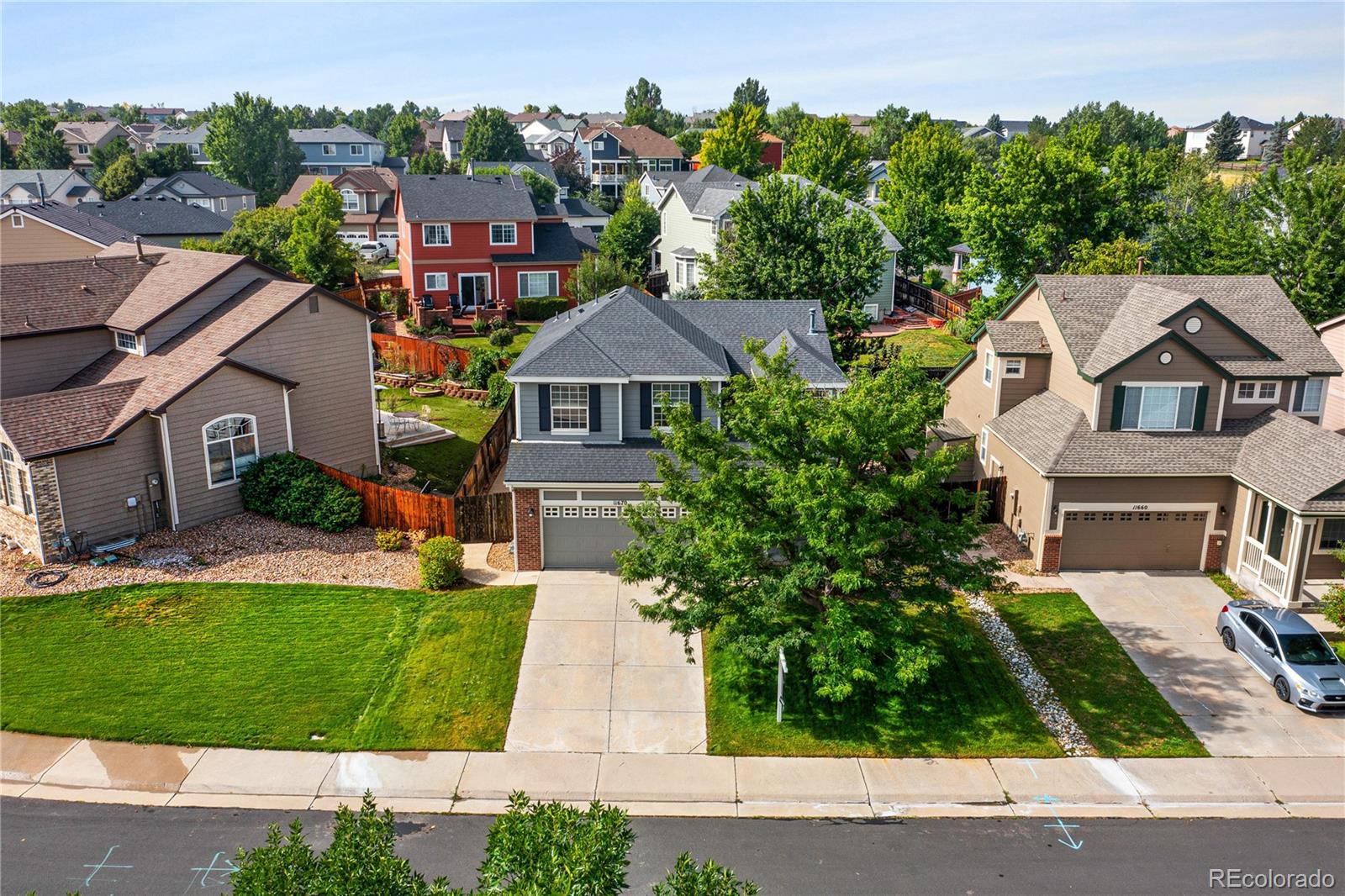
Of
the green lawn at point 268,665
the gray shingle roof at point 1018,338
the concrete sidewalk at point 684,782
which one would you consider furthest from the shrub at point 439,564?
the gray shingle roof at point 1018,338


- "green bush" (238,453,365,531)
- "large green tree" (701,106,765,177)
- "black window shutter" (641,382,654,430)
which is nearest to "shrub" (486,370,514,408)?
"green bush" (238,453,365,531)

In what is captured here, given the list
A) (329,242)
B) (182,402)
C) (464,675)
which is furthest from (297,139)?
(464,675)

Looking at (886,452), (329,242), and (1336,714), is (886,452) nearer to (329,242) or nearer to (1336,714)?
(1336,714)

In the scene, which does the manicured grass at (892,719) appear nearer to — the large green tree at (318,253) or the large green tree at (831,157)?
the large green tree at (318,253)

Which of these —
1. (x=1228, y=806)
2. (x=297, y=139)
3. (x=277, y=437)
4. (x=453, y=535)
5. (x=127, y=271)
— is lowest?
(x=1228, y=806)

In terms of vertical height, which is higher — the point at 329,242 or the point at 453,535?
the point at 329,242

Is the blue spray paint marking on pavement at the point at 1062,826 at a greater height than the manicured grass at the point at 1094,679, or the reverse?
the manicured grass at the point at 1094,679
